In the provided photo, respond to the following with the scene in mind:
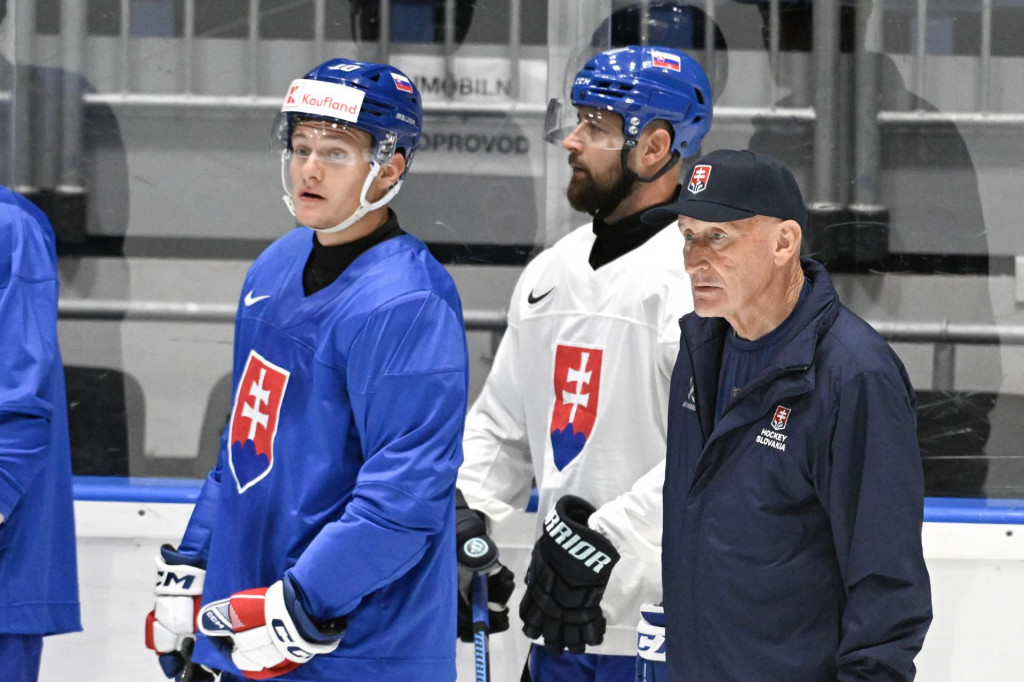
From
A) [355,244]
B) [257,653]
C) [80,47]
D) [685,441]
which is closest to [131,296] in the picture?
[80,47]

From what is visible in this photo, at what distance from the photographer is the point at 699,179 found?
5.74 ft

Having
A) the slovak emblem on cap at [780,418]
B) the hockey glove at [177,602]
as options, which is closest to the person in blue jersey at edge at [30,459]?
the hockey glove at [177,602]

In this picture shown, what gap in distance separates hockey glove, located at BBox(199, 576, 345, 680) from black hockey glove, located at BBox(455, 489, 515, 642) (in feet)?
1.52

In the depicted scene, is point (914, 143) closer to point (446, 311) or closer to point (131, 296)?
point (446, 311)

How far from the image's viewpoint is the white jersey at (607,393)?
2262 mm

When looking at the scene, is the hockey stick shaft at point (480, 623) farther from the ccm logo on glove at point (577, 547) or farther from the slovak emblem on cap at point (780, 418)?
the slovak emblem on cap at point (780, 418)

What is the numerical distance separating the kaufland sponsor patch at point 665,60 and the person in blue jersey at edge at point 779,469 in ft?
2.42

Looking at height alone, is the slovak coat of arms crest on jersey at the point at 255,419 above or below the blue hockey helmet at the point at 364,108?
below

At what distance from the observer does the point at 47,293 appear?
2242mm

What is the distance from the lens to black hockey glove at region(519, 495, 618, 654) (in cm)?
214

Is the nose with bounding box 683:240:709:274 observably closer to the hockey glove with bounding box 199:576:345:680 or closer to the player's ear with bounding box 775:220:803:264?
the player's ear with bounding box 775:220:803:264

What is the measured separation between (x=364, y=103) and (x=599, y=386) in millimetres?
656

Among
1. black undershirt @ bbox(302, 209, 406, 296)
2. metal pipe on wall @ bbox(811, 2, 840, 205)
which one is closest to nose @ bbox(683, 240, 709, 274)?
black undershirt @ bbox(302, 209, 406, 296)

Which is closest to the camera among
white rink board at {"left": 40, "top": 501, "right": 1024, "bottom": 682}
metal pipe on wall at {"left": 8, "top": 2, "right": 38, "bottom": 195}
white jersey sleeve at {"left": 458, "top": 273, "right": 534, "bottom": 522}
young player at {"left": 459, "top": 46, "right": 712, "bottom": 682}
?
young player at {"left": 459, "top": 46, "right": 712, "bottom": 682}
